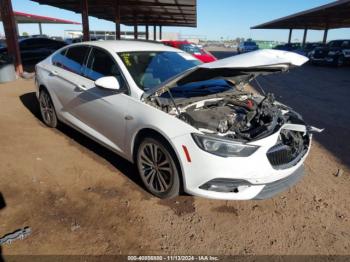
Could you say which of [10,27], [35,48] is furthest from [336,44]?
[10,27]

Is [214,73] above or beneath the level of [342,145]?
above

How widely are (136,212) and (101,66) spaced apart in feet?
6.78

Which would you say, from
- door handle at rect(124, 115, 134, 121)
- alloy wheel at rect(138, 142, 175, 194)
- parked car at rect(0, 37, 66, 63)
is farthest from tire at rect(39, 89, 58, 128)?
parked car at rect(0, 37, 66, 63)

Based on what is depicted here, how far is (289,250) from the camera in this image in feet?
8.84

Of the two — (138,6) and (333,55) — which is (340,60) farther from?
(138,6)

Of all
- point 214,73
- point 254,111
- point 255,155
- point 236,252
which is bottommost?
point 236,252

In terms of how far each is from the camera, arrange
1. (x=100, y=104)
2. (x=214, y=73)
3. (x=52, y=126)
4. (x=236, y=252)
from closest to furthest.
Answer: (x=236, y=252) < (x=214, y=73) < (x=100, y=104) < (x=52, y=126)

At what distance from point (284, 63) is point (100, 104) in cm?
228

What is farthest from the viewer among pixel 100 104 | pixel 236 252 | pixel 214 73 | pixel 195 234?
pixel 100 104

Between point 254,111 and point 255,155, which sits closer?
point 255,155

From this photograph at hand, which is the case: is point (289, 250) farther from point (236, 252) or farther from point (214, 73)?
point (214, 73)

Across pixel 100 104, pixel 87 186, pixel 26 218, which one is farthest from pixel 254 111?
pixel 26 218

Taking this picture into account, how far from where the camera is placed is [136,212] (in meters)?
3.16

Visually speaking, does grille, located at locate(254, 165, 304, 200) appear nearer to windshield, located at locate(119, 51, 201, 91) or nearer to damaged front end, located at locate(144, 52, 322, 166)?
damaged front end, located at locate(144, 52, 322, 166)
